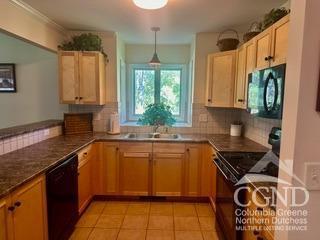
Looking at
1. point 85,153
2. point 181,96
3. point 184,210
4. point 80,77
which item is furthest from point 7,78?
point 184,210

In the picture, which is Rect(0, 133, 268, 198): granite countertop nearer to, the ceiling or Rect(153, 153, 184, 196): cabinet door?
Rect(153, 153, 184, 196): cabinet door

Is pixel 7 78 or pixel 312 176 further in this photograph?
pixel 7 78

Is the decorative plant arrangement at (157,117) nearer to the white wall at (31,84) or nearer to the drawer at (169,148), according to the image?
the drawer at (169,148)

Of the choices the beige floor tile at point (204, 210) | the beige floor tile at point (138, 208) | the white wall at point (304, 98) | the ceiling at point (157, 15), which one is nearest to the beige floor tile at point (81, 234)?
the beige floor tile at point (138, 208)

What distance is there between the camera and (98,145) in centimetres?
319

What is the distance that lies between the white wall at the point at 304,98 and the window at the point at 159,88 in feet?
10.8

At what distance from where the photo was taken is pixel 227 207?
1.96 meters

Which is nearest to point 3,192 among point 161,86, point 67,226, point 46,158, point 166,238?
point 46,158

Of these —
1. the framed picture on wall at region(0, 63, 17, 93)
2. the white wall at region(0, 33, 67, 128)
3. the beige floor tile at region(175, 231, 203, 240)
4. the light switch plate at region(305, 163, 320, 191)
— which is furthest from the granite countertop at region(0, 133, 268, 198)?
the light switch plate at region(305, 163, 320, 191)

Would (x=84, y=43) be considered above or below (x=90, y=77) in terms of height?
above

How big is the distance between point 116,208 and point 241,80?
227 centimetres

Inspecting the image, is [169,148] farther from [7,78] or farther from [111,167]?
[7,78]

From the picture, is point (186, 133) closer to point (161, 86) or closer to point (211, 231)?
point (161, 86)

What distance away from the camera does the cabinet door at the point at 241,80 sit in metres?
2.77
